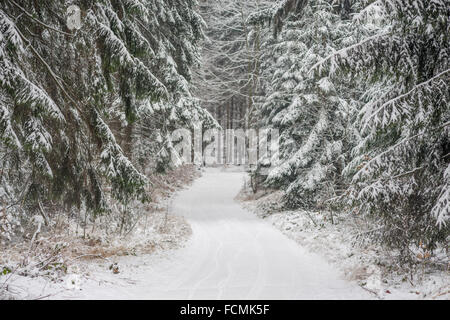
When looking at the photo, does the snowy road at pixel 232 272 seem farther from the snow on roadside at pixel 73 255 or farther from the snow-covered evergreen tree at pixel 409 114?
the snow-covered evergreen tree at pixel 409 114

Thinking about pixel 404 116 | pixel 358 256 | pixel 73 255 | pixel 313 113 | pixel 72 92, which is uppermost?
pixel 313 113

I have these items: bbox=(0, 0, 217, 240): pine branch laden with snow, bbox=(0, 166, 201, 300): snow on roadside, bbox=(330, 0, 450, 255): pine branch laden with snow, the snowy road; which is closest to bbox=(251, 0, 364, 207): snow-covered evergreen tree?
the snowy road

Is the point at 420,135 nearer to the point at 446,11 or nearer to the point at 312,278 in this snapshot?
the point at 446,11

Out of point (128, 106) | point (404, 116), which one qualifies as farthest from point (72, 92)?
point (404, 116)

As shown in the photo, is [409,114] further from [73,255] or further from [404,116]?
[73,255]

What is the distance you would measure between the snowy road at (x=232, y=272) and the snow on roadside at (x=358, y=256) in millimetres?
282

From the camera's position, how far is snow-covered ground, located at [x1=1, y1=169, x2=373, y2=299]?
16.3 ft

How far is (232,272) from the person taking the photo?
644 cm

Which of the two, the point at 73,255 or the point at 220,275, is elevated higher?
the point at 73,255

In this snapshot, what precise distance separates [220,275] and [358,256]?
3.19 metres

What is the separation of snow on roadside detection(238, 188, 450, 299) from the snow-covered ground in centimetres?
27

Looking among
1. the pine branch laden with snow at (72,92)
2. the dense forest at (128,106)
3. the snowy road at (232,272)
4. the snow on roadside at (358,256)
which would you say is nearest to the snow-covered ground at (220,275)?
the snowy road at (232,272)
